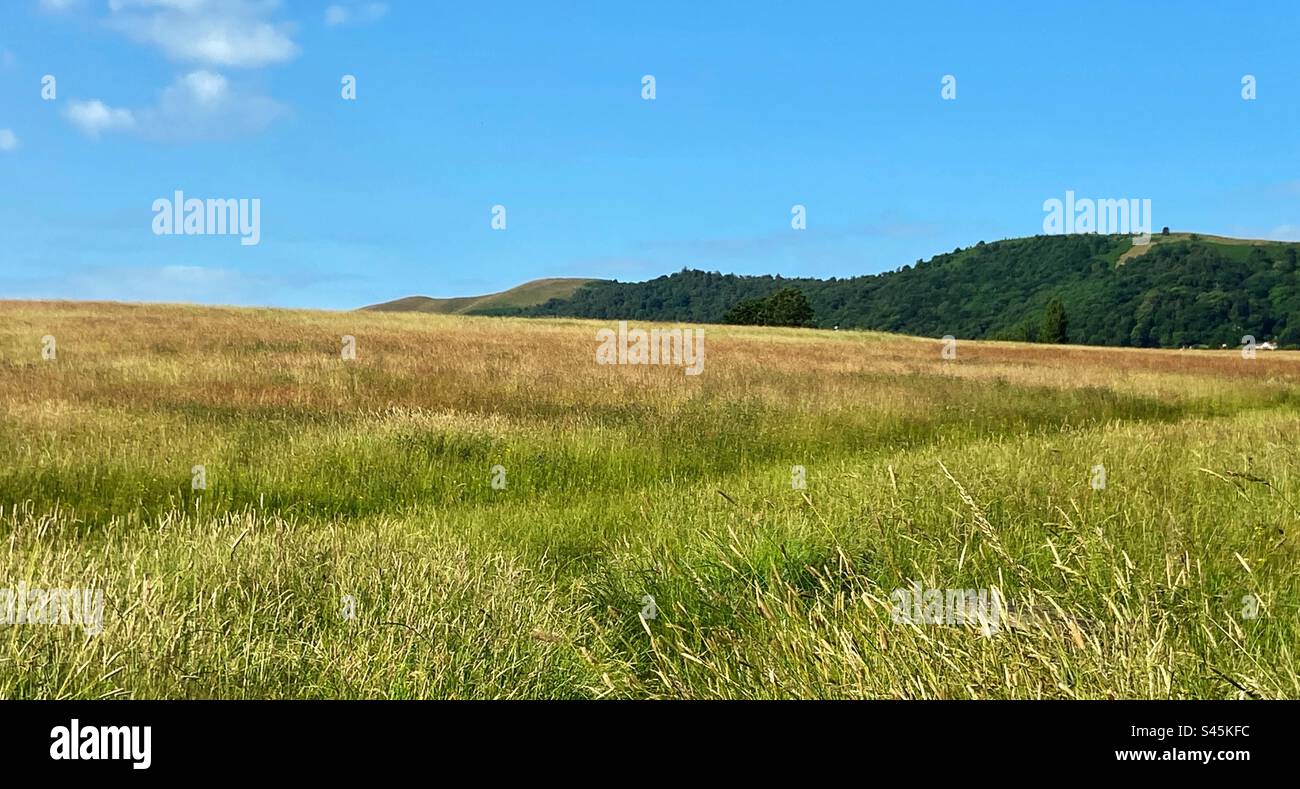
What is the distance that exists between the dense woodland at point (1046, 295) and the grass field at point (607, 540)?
3828 inches

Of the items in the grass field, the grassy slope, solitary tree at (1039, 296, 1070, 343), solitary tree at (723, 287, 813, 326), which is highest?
the grassy slope

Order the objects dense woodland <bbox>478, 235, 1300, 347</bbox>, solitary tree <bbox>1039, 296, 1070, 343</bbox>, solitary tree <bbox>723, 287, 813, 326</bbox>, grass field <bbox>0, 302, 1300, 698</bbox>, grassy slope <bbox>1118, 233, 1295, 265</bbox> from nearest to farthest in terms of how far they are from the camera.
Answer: grass field <bbox>0, 302, 1300, 698</bbox>, solitary tree <bbox>1039, 296, 1070, 343</bbox>, dense woodland <bbox>478, 235, 1300, 347</bbox>, solitary tree <bbox>723, 287, 813, 326</bbox>, grassy slope <bbox>1118, 233, 1295, 265</bbox>

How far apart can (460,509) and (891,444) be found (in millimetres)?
6559

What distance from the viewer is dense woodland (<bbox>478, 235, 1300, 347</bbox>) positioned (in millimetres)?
103494

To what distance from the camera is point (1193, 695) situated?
267 centimetres

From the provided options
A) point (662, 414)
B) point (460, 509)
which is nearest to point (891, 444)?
point (662, 414)

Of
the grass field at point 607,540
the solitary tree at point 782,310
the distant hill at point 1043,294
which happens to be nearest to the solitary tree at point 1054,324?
the distant hill at point 1043,294

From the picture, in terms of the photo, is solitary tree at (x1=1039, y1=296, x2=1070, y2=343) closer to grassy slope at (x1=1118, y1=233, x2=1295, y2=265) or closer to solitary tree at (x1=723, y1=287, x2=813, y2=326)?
solitary tree at (x1=723, y1=287, x2=813, y2=326)

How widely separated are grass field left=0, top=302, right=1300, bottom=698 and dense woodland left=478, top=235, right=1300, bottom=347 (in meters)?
97.2

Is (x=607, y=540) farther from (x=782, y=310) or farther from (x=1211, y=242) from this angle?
(x=1211, y=242)

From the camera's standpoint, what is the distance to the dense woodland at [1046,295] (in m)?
103
